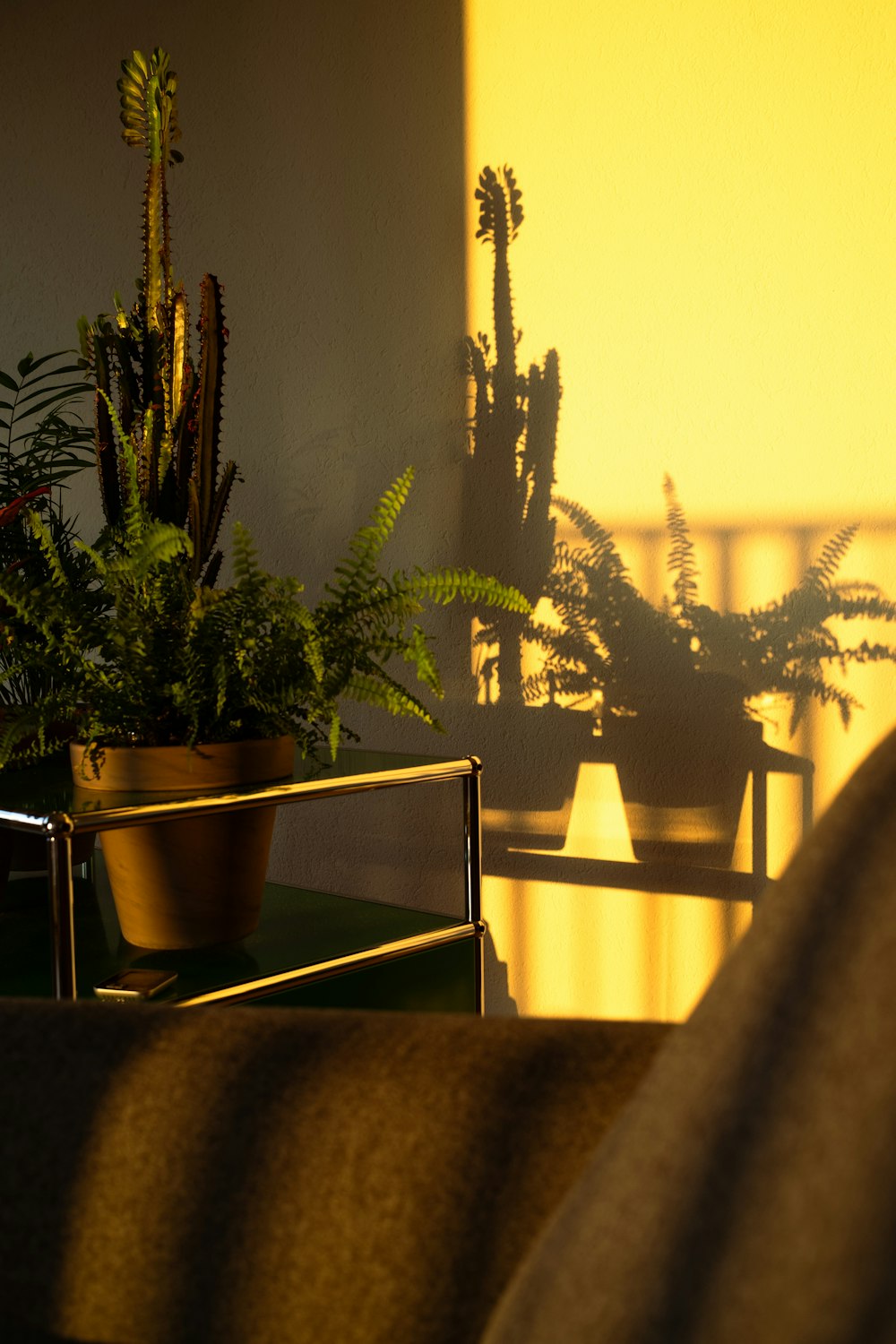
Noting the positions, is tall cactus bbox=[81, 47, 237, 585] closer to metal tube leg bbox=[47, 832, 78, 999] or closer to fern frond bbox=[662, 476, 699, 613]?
metal tube leg bbox=[47, 832, 78, 999]

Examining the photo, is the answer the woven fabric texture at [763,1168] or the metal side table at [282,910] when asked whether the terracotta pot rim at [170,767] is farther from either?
the woven fabric texture at [763,1168]

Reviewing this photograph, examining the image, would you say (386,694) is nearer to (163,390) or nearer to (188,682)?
(188,682)

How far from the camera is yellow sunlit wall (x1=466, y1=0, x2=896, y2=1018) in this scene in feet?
5.74

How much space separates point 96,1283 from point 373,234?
1813 mm

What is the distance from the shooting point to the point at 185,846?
1.36 metres

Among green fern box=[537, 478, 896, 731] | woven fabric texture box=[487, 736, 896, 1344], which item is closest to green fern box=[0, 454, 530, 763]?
green fern box=[537, 478, 896, 731]

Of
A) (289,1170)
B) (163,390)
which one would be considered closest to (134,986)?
(289,1170)

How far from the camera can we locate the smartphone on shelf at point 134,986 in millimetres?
1251

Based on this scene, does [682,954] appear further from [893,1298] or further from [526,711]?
[893,1298]

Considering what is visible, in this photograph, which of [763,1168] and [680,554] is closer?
[763,1168]

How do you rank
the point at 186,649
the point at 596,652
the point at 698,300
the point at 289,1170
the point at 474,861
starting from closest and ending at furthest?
1. the point at 289,1170
2. the point at 186,649
3. the point at 474,861
4. the point at 698,300
5. the point at 596,652

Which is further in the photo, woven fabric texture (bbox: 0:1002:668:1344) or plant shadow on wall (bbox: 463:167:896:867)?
plant shadow on wall (bbox: 463:167:896:867)

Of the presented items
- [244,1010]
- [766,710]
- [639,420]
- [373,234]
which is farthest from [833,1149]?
[373,234]

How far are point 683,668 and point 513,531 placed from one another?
36 centimetres
